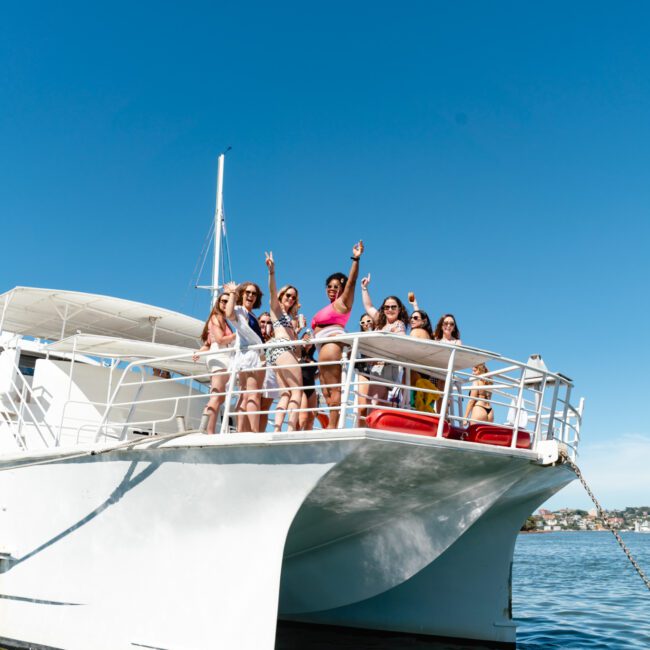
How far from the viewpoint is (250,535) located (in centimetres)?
738

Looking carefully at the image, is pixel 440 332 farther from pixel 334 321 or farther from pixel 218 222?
pixel 218 222

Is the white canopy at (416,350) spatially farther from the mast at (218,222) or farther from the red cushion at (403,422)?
the mast at (218,222)

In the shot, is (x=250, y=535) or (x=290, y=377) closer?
(x=250, y=535)

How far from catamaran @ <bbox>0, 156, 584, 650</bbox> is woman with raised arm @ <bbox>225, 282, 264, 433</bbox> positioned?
334 millimetres

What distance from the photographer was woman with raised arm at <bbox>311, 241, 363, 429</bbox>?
737 centimetres

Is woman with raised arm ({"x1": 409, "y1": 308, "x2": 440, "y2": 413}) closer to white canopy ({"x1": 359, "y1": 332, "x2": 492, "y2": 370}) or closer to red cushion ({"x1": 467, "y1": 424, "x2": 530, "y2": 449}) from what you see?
white canopy ({"x1": 359, "y1": 332, "x2": 492, "y2": 370})

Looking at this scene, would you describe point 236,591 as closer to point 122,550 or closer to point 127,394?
point 122,550

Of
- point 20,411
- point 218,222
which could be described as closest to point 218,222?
point 218,222

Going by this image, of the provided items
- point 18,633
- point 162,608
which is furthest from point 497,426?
point 18,633

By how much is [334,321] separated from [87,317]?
6.07 metres

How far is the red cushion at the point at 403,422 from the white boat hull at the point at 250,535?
0.16m

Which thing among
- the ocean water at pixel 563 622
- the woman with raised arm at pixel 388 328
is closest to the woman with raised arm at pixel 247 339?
the woman with raised arm at pixel 388 328

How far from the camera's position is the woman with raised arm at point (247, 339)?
791cm

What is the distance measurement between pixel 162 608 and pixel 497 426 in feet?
13.3
